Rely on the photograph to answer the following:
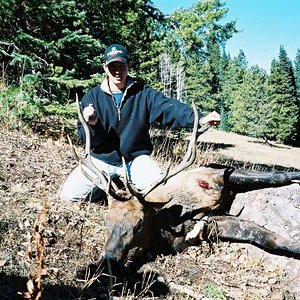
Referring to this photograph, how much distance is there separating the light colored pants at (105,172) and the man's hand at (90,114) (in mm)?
588

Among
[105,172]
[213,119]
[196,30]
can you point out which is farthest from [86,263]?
[196,30]

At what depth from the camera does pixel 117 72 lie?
506cm

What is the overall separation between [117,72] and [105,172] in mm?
1191

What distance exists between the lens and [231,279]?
4.23 meters

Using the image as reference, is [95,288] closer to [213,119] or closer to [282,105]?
[213,119]

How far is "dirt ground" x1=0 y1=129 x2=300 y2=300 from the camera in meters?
3.35

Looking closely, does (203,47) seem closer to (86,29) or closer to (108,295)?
(86,29)

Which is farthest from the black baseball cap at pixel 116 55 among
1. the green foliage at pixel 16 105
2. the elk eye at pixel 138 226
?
the green foliage at pixel 16 105

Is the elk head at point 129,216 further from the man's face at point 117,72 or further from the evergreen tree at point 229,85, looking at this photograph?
the evergreen tree at point 229,85

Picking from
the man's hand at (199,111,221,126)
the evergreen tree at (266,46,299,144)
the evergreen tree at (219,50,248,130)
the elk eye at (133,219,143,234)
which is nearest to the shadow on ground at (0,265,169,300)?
the elk eye at (133,219,143,234)

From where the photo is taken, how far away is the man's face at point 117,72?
501cm

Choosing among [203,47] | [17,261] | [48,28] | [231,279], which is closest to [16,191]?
[17,261]

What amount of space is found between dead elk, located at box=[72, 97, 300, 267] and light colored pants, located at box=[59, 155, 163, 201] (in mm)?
265

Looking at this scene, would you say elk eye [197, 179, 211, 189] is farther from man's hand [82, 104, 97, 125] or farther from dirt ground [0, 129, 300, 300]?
man's hand [82, 104, 97, 125]
